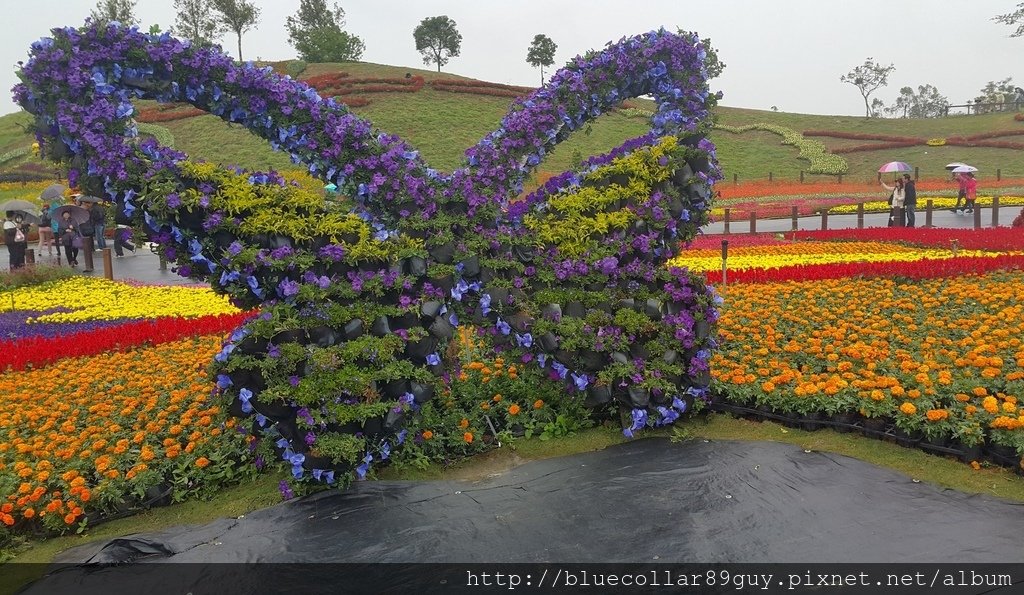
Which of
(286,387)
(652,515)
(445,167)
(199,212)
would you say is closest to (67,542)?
(286,387)

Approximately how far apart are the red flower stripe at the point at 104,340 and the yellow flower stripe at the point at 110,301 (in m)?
1.46

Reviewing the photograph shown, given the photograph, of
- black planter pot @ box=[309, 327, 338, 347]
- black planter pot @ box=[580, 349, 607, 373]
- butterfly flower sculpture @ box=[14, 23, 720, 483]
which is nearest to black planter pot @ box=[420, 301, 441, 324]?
butterfly flower sculpture @ box=[14, 23, 720, 483]

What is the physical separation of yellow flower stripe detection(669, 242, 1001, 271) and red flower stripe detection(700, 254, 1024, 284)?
1.83 meters

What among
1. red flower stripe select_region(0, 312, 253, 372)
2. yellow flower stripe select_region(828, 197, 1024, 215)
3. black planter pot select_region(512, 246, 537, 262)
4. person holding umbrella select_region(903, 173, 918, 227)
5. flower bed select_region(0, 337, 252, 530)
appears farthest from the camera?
yellow flower stripe select_region(828, 197, 1024, 215)

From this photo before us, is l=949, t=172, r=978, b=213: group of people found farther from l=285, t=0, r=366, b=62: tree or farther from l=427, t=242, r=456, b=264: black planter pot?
l=285, t=0, r=366, b=62: tree

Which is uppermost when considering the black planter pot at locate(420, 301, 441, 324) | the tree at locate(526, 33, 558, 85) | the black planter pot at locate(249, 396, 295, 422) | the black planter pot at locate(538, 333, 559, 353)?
the tree at locate(526, 33, 558, 85)

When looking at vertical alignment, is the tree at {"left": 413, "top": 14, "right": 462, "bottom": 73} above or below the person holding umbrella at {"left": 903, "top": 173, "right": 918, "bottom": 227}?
above

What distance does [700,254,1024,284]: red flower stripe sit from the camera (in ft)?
28.1

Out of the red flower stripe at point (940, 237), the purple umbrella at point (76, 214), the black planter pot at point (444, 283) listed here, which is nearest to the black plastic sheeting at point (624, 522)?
the black planter pot at point (444, 283)

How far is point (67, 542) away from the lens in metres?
3.97

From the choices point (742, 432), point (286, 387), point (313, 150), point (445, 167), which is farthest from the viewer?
point (445, 167)

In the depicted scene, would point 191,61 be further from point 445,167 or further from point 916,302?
point 445,167

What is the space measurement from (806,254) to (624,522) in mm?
10650

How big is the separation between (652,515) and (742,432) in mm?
1524
